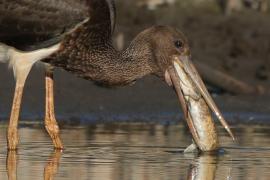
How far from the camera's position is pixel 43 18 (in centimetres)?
1455

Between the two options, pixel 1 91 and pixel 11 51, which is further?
pixel 1 91

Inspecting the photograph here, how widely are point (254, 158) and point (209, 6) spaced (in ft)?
40.9

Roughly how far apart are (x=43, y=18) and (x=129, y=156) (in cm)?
199

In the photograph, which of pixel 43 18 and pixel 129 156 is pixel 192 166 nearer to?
pixel 129 156

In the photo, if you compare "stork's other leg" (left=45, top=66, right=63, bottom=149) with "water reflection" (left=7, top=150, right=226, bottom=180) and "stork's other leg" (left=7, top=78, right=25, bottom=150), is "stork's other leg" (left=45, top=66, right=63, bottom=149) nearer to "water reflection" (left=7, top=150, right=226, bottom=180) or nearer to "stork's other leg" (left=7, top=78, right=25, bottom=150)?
"stork's other leg" (left=7, top=78, right=25, bottom=150)

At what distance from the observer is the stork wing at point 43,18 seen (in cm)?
1439

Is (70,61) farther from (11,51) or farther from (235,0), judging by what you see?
(235,0)

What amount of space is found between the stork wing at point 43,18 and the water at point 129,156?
116cm

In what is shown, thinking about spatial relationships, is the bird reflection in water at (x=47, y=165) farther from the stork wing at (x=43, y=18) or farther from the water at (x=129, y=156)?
the stork wing at (x=43, y=18)

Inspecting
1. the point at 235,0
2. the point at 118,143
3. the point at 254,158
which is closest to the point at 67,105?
the point at 118,143

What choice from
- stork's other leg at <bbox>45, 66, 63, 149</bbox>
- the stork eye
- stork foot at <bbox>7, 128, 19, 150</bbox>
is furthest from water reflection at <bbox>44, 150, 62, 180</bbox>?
the stork eye

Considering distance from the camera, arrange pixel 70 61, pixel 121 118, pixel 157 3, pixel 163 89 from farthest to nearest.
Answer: pixel 157 3 < pixel 163 89 < pixel 121 118 < pixel 70 61

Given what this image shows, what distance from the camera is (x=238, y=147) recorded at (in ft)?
48.1

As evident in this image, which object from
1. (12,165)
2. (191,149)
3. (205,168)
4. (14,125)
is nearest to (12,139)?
(14,125)
